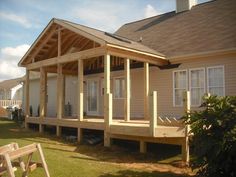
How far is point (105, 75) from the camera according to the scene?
11.9 metres

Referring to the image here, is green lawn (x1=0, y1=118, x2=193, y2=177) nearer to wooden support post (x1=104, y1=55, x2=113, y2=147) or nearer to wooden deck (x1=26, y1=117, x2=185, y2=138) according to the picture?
wooden support post (x1=104, y1=55, x2=113, y2=147)

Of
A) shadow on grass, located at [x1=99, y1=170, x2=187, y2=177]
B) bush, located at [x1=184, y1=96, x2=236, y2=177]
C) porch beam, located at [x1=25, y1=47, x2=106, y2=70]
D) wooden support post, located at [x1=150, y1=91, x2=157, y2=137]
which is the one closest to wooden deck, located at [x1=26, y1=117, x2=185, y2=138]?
wooden support post, located at [x1=150, y1=91, x2=157, y2=137]

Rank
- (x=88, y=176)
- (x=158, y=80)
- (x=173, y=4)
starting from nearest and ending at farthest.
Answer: (x=88, y=176)
(x=158, y=80)
(x=173, y=4)

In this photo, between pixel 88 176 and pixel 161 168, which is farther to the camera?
pixel 161 168

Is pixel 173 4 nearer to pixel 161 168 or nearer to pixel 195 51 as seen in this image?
pixel 195 51

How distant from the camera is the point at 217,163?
6613 mm

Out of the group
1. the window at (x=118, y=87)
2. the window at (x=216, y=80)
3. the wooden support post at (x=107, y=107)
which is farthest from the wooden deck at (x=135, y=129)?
the window at (x=118, y=87)

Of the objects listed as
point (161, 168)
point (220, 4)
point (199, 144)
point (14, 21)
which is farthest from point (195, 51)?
point (14, 21)

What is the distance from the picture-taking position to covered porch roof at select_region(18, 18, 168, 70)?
488 inches

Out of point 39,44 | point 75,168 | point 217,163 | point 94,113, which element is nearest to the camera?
point 217,163

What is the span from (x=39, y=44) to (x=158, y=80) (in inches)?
281

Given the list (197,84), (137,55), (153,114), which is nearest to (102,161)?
(153,114)

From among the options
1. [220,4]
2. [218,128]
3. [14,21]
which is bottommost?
[218,128]

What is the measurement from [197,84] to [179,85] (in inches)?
38.7
